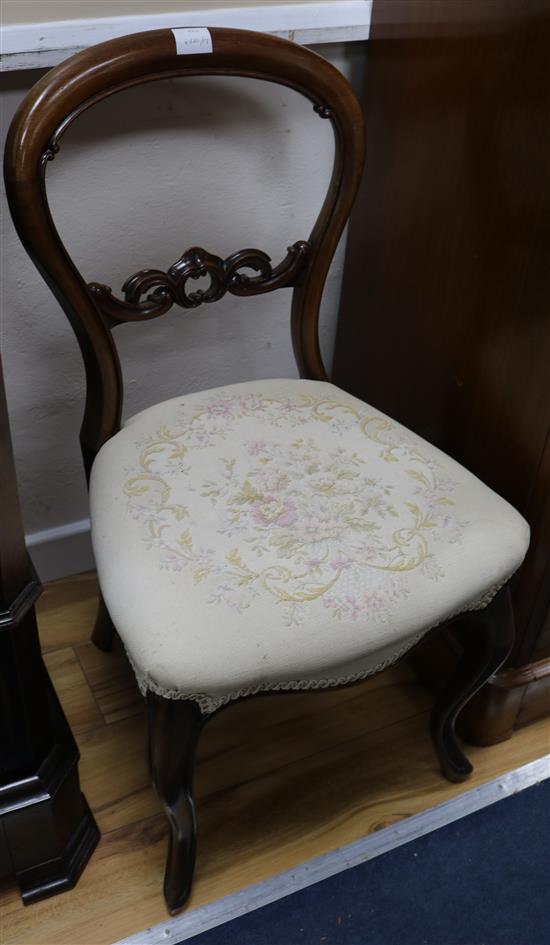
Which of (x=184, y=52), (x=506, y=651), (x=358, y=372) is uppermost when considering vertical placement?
(x=184, y=52)

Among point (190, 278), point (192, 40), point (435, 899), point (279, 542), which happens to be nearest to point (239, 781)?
point (435, 899)

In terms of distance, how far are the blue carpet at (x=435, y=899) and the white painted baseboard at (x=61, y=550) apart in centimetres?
59

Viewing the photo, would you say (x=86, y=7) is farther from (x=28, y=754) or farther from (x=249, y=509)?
(x=28, y=754)

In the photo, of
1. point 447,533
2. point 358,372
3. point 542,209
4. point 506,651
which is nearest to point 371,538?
point 447,533

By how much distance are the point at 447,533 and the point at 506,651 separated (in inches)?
7.6

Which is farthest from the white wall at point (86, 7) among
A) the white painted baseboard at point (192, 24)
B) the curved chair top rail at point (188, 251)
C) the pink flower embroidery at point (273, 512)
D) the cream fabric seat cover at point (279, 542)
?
the pink flower embroidery at point (273, 512)

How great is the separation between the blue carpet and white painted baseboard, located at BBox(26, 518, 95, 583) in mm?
594

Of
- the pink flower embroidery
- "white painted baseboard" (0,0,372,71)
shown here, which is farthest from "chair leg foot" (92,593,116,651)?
"white painted baseboard" (0,0,372,71)

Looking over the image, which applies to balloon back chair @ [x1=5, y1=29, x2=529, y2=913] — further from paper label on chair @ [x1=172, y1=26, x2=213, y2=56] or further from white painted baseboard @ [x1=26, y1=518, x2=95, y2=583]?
white painted baseboard @ [x1=26, y1=518, x2=95, y2=583]

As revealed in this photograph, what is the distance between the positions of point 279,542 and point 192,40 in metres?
0.51

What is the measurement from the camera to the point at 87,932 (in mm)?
948

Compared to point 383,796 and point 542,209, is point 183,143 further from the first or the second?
point 383,796

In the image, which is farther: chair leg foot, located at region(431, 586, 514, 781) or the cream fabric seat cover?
chair leg foot, located at region(431, 586, 514, 781)

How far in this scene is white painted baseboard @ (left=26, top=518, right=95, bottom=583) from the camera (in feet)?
4.28
